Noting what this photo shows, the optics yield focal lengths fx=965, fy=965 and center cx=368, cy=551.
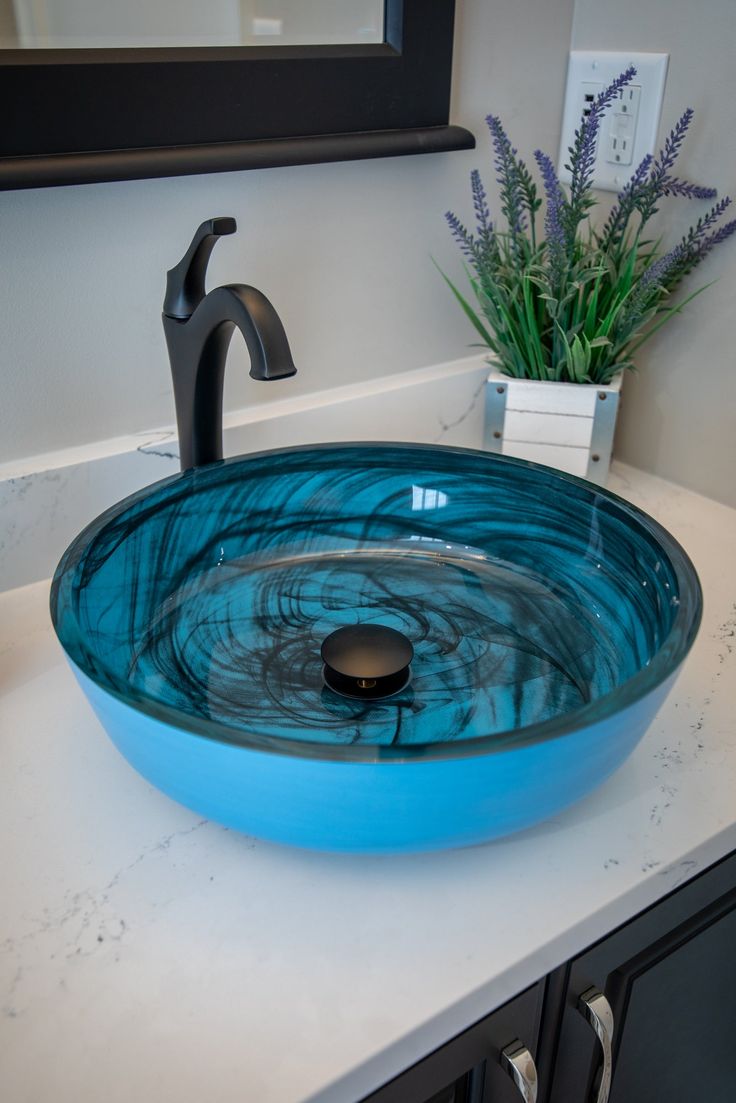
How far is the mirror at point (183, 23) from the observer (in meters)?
0.75

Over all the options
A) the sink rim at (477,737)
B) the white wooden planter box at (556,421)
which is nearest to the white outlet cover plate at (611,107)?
the white wooden planter box at (556,421)

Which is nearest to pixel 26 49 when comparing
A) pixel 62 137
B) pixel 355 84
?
pixel 62 137

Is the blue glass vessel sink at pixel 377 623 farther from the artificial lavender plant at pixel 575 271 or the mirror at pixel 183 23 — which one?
the mirror at pixel 183 23

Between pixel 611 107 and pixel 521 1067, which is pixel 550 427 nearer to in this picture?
pixel 611 107

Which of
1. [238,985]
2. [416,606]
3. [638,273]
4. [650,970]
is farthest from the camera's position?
[638,273]

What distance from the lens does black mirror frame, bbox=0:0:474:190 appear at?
0.78 meters

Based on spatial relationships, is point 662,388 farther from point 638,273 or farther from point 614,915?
point 614,915

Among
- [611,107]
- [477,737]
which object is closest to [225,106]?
[611,107]

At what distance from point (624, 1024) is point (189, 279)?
686 millimetres

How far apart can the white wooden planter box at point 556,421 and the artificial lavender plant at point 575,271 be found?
0.02m

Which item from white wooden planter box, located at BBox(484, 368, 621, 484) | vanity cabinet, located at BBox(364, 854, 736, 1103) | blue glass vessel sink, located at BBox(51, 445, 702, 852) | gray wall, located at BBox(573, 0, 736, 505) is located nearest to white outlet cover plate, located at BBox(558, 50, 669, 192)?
gray wall, located at BBox(573, 0, 736, 505)

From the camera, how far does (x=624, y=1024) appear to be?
2.43ft

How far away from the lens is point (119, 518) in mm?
769

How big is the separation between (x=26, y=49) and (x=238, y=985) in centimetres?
70
